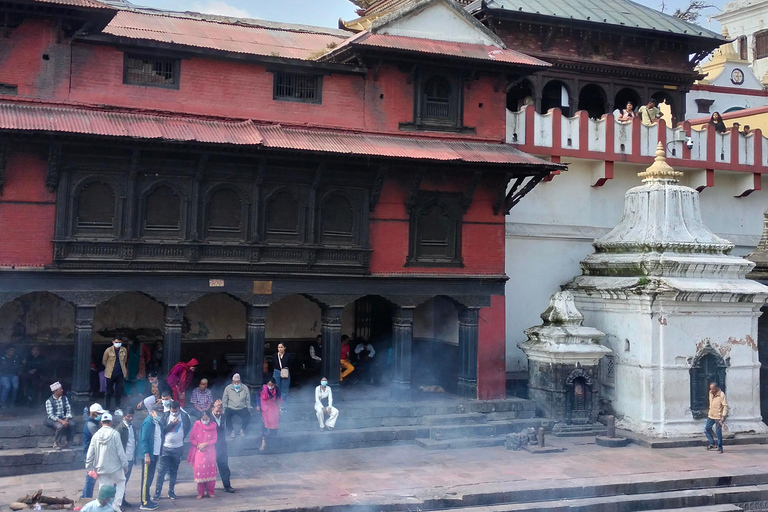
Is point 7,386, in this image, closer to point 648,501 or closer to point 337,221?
point 337,221

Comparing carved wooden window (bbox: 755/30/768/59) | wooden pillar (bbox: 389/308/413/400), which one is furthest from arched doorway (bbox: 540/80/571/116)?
carved wooden window (bbox: 755/30/768/59)

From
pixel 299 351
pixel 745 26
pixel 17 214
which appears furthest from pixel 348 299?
pixel 745 26

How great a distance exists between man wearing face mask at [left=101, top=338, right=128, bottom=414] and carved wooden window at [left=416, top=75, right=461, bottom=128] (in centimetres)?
756

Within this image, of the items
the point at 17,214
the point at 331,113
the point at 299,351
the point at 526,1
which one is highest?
the point at 526,1

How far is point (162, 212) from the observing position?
15.5m

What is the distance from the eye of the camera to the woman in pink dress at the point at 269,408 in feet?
48.1

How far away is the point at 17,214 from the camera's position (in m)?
14.5

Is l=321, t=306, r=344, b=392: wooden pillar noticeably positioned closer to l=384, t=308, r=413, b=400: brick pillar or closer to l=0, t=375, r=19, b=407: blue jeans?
l=384, t=308, r=413, b=400: brick pillar

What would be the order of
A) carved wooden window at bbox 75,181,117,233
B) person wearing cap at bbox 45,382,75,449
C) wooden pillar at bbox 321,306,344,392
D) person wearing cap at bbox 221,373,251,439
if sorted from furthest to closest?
1. wooden pillar at bbox 321,306,344,392
2. carved wooden window at bbox 75,181,117,233
3. person wearing cap at bbox 221,373,251,439
4. person wearing cap at bbox 45,382,75,449

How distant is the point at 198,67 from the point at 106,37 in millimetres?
1742

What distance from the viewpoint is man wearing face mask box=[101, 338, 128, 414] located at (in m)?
15.2

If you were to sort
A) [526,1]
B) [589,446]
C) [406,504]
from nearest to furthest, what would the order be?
[406,504], [589,446], [526,1]

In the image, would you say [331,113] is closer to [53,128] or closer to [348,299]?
[348,299]

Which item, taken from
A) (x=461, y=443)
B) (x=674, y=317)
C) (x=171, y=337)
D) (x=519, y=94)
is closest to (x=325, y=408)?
(x=461, y=443)
